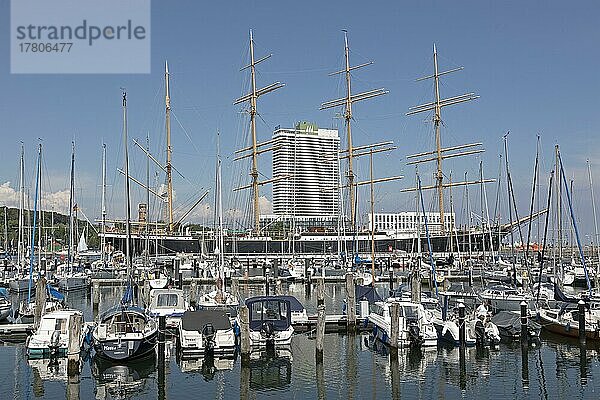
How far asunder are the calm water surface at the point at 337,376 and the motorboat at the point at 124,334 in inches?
24.5

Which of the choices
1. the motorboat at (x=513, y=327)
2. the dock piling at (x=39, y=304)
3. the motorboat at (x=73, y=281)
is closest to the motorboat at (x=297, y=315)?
the motorboat at (x=513, y=327)

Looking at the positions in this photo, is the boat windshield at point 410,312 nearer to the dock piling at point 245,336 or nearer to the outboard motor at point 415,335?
the outboard motor at point 415,335

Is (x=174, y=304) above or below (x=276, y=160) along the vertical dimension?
→ below

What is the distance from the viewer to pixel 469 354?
3266 cm

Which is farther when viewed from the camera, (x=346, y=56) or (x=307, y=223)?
(x=307, y=223)

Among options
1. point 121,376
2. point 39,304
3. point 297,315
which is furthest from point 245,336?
point 39,304

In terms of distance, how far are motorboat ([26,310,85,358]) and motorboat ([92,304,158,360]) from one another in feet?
5.06

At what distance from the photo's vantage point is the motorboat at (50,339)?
3119 centimetres

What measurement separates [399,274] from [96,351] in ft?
163

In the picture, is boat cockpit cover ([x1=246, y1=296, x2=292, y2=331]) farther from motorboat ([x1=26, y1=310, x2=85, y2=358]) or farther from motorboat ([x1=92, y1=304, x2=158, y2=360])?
motorboat ([x1=26, y1=310, x2=85, y2=358])

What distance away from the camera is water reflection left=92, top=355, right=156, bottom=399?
26.5 meters

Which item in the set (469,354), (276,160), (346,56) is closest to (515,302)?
(469,354)

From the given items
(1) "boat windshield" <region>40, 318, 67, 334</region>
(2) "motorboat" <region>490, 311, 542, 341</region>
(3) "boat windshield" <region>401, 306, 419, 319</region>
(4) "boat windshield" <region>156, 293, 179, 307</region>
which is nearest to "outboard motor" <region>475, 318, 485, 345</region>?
(2) "motorboat" <region>490, 311, 542, 341</region>

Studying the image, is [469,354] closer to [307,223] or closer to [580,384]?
[580,384]
